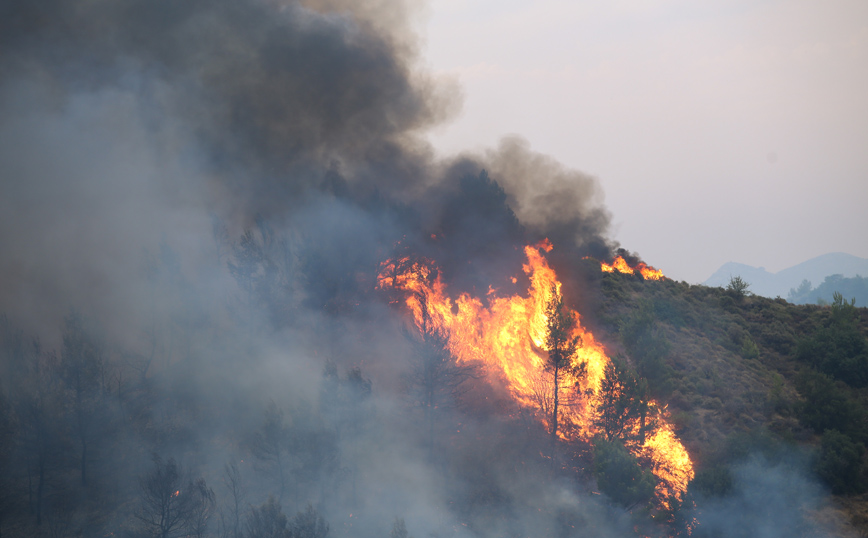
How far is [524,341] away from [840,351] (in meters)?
22.7

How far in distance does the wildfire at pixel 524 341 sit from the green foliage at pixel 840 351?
49.3 feet

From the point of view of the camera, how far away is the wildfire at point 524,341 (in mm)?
29812

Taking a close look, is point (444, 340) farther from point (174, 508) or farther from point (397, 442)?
point (174, 508)

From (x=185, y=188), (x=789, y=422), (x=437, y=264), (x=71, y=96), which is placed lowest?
(x=789, y=422)

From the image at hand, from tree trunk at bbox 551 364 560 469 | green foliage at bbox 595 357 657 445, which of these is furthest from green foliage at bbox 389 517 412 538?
green foliage at bbox 595 357 657 445

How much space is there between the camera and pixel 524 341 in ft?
120

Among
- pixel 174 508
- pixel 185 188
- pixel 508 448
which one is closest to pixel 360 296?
pixel 508 448

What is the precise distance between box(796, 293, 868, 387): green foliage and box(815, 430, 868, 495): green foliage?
9721 millimetres

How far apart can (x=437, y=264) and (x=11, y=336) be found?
97.5 feet

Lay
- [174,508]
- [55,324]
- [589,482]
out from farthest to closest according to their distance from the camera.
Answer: [55,324] < [589,482] < [174,508]

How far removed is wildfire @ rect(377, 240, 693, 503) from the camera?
29.8 meters

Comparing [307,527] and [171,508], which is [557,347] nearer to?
[307,527]

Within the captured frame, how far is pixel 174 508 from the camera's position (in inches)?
950

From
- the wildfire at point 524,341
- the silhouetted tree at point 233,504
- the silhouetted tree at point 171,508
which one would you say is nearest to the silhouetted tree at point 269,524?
the silhouetted tree at point 233,504
